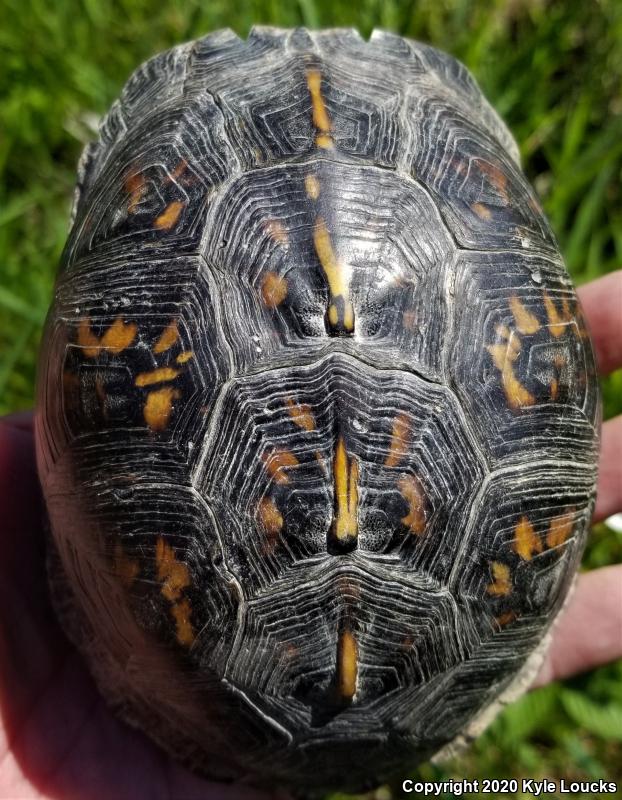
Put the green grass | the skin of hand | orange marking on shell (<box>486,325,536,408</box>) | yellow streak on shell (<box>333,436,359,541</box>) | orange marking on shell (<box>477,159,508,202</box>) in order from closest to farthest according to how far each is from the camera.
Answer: yellow streak on shell (<box>333,436,359,541</box>) → orange marking on shell (<box>486,325,536,408</box>) → orange marking on shell (<box>477,159,508,202</box>) → the skin of hand → the green grass

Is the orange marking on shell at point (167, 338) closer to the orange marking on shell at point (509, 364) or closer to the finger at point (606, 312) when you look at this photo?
the orange marking on shell at point (509, 364)

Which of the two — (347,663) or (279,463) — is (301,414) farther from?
(347,663)

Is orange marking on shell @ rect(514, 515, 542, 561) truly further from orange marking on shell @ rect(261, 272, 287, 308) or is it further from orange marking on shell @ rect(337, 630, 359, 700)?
orange marking on shell @ rect(261, 272, 287, 308)

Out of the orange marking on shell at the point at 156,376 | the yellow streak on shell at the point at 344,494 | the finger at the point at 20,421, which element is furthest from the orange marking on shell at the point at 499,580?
the finger at the point at 20,421

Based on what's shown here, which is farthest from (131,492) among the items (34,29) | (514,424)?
(34,29)

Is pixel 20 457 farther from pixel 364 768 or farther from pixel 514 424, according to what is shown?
pixel 514 424

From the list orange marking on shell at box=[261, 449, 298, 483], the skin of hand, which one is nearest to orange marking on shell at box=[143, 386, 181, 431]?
orange marking on shell at box=[261, 449, 298, 483]

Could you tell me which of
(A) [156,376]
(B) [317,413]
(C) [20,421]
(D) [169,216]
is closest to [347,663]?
(B) [317,413]
